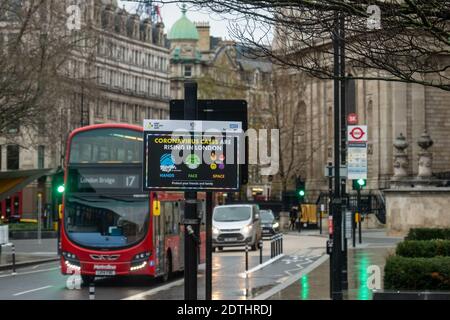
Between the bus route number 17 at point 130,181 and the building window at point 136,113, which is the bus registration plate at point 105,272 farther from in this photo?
the building window at point 136,113

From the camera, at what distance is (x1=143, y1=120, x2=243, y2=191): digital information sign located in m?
12.8

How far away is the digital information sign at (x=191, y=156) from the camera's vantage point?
12797 mm

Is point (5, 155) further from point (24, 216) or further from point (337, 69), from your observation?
A: point (337, 69)

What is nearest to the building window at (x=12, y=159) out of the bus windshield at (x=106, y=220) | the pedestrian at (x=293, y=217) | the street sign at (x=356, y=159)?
the pedestrian at (x=293, y=217)

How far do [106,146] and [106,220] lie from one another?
1.87 meters

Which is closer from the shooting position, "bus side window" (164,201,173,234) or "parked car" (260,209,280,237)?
"bus side window" (164,201,173,234)

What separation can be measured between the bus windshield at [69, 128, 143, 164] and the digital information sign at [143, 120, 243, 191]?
13.1 metres

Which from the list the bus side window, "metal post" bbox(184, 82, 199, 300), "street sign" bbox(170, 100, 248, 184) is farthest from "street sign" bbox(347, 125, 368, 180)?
"metal post" bbox(184, 82, 199, 300)

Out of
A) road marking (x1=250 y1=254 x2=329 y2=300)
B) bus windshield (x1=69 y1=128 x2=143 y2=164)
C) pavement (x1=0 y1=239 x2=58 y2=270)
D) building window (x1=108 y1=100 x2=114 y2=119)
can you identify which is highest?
building window (x1=108 y1=100 x2=114 y2=119)

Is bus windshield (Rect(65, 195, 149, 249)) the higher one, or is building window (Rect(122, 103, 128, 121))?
building window (Rect(122, 103, 128, 121))

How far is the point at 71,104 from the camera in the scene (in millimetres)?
52625

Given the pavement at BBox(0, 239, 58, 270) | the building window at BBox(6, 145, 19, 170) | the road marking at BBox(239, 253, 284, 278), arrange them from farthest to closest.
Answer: the building window at BBox(6, 145, 19, 170)
the pavement at BBox(0, 239, 58, 270)
the road marking at BBox(239, 253, 284, 278)

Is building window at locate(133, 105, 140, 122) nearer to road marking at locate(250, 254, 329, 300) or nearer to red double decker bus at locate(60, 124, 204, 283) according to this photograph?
road marking at locate(250, 254, 329, 300)

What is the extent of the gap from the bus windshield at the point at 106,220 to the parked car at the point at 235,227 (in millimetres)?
15649
